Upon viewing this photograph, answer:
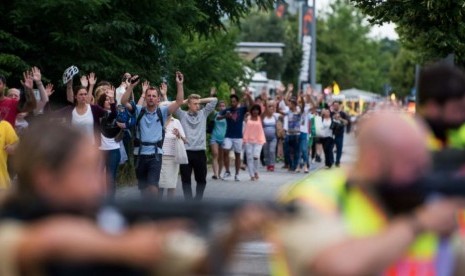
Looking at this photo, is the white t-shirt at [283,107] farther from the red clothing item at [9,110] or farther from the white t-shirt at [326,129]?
the red clothing item at [9,110]

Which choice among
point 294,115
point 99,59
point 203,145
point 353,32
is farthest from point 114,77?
point 353,32

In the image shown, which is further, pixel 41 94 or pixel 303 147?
pixel 303 147

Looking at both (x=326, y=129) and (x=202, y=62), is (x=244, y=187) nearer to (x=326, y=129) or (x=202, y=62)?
(x=202, y=62)

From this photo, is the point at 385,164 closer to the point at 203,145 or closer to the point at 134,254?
the point at 134,254

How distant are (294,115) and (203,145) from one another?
34.5 feet

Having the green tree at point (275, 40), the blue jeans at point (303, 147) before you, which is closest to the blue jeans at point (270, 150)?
the blue jeans at point (303, 147)

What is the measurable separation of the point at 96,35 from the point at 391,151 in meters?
15.2

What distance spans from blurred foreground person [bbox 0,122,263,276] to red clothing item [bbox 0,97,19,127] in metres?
7.89

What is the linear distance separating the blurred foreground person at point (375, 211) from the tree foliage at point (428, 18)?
50.0ft

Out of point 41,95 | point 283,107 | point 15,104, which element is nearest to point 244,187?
point 283,107

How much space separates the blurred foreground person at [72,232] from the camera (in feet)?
9.67

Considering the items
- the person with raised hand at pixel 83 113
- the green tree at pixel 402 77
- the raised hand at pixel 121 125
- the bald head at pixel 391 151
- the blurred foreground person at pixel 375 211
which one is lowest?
the green tree at pixel 402 77

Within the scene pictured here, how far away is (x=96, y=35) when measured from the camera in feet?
58.6

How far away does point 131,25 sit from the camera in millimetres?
17609
